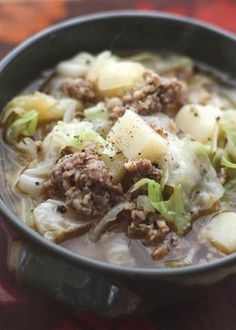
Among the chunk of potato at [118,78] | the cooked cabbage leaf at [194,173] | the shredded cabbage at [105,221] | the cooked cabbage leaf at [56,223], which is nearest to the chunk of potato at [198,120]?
the cooked cabbage leaf at [194,173]

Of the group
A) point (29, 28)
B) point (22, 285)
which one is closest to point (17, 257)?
point (22, 285)

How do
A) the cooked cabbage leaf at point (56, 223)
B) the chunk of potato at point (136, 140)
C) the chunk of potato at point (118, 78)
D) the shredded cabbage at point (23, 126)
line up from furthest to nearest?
the chunk of potato at point (118, 78) → the shredded cabbage at point (23, 126) → the chunk of potato at point (136, 140) → the cooked cabbage leaf at point (56, 223)

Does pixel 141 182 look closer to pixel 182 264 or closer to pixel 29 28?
pixel 182 264

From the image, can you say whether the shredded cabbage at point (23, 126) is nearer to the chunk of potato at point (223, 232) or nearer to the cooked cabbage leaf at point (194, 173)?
the cooked cabbage leaf at point (194, 173)

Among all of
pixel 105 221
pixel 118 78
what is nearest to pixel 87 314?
pixel 105 221

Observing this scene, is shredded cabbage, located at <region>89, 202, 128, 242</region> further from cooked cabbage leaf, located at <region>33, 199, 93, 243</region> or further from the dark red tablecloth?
the dark red tablecloth

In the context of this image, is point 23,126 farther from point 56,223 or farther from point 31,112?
point 56,223

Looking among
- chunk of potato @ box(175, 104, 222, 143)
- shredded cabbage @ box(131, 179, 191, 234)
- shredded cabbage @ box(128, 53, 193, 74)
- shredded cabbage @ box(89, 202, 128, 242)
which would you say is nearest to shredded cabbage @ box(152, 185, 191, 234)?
shredded cabbage @ box(131, 179, 191, 234)
